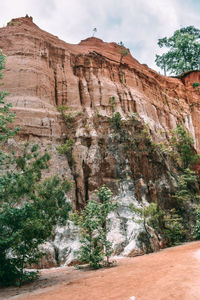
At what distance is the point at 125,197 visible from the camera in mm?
18297

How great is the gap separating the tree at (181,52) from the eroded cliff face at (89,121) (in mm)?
16441

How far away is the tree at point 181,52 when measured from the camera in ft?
135

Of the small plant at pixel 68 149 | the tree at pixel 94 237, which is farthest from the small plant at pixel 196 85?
the tree at pixel 94 237

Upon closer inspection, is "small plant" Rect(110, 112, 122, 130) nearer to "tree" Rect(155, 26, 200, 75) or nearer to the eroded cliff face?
the eroded cliff face

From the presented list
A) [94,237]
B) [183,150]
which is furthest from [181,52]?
[94,237]

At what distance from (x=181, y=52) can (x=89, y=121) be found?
28859 millimetres

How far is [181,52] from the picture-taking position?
42.5 m

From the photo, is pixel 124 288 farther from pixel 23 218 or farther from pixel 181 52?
pixel 181 52

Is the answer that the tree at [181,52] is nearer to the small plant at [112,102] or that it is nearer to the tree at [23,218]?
the small plant at [112,102]

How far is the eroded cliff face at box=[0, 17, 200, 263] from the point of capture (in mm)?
18219

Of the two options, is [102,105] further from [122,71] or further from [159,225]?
[159,225]

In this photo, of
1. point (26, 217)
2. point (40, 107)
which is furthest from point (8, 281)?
point (40, 107)

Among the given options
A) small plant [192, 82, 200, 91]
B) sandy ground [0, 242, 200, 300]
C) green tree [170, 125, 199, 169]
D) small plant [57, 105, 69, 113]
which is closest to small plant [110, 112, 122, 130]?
small plant [57, 105, 69, 113]

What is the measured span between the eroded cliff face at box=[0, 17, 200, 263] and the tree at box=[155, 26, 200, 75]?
16441 mm
